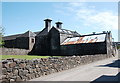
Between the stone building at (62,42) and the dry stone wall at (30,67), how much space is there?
77.6 feet

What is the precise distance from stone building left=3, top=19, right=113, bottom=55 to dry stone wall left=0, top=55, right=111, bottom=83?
2366cm

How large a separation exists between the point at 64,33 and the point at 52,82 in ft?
126

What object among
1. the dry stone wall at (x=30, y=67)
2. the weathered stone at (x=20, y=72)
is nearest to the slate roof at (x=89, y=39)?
the dry stone wall at (x=30, y=67)

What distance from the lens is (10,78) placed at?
7.68 meters

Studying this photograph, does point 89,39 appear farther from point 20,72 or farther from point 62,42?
point 20,72

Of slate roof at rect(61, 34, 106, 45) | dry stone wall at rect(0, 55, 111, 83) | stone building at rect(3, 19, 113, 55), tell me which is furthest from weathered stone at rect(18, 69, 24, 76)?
slate roof at rect(61, 34, 106, 45)

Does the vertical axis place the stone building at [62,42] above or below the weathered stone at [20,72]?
above

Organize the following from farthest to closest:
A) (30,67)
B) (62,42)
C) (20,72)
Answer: (62,42)
(30,67)
(20,72)

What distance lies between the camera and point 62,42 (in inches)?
1762

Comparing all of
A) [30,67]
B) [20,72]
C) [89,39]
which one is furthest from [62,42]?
[20,72]

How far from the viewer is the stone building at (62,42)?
36.6 meters

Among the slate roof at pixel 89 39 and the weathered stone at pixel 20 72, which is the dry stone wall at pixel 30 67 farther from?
the slate roof at pixel 89 39

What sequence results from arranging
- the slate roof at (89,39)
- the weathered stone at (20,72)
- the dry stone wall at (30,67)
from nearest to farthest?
1. the dry stone wall at (30,67)
2. the weathered stone at (20,72)
3. the slate roof at (89,39)

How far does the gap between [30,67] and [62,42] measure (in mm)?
35756
